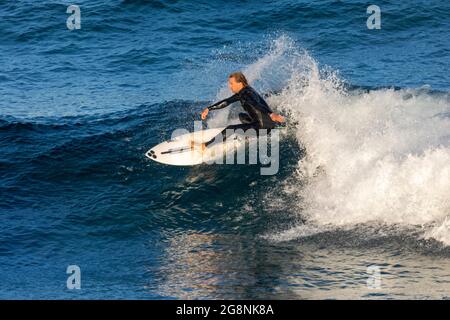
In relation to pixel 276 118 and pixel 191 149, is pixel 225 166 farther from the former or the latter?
pixel 276 118

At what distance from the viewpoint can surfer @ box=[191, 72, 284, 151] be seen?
1437 centimetres

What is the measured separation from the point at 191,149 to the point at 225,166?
2.37ft

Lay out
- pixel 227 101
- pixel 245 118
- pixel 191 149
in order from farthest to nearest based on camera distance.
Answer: pixel 191 149, pixel 245 118, pixel 227 101

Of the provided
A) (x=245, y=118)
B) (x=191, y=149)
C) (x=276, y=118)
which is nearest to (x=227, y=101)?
(x=245, y=118)

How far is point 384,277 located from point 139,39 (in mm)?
14139

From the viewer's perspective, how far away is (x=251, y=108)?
14.5m

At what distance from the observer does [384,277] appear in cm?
1073

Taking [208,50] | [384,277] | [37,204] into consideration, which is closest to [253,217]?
[384,277]

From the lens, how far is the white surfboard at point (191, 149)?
49.4ft

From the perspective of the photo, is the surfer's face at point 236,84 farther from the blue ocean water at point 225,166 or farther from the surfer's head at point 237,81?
the blue ocean water at point 225,166

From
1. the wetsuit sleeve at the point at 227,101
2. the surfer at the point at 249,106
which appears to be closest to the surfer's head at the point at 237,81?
the surfer at the point at 249,106

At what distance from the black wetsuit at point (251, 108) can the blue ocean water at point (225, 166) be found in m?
0.84

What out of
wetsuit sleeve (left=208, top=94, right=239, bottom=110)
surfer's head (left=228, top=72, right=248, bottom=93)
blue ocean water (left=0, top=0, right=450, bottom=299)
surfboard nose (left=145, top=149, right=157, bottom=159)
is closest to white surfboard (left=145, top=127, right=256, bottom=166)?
surfboard nose (left=145, top=149, right=157, bottom=159)

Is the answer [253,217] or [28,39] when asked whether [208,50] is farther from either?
[253,217]
